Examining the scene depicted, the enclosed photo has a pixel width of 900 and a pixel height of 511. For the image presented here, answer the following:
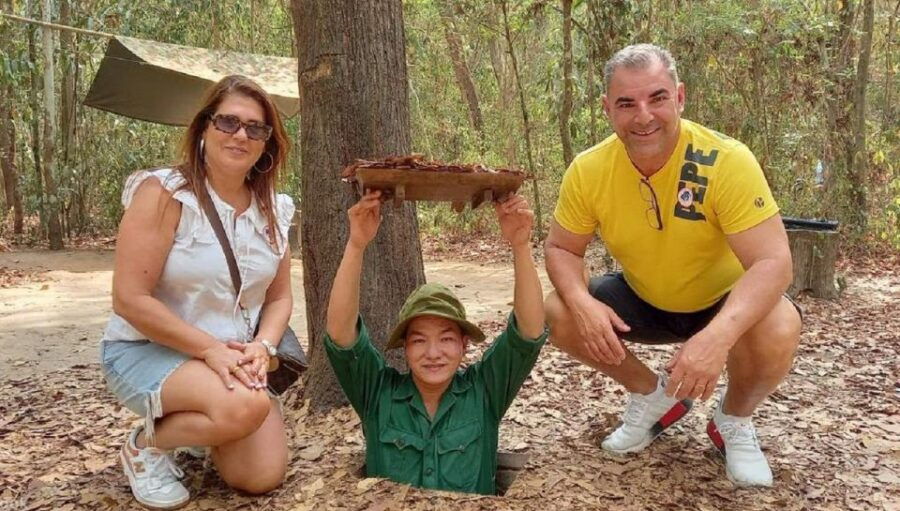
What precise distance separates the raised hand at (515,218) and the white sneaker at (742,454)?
1.00 metres

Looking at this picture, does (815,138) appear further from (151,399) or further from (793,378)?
(151,399)

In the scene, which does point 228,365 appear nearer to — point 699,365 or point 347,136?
point 347,136

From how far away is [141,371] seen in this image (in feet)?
7.86

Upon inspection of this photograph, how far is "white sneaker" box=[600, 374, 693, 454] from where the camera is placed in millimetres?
2797

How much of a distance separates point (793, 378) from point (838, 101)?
215 inches

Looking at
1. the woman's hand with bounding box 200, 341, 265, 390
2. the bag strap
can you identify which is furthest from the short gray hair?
the woman's hand with bounding box 200, 341, 265, 390

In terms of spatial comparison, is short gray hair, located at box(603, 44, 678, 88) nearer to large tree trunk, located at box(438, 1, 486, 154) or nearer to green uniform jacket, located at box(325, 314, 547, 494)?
green uniform jacket, located at box(325, 314, 547, 494)

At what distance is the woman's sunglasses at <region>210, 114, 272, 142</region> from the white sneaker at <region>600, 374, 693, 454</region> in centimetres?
163

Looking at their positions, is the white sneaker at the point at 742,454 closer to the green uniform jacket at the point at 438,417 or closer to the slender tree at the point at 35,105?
the green uniform jacket at the point at 438,417

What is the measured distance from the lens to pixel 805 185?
809 centimetres

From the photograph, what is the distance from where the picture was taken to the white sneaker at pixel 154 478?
7.79 feet

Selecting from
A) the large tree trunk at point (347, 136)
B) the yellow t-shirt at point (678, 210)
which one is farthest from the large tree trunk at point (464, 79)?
the yellow t-shirt at point (678, 210)

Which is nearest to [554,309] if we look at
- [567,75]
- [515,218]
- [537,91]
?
[515,218]

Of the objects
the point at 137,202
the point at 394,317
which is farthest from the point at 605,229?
the point at 137,202
